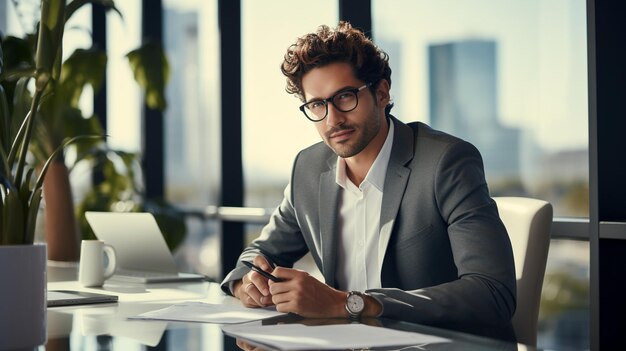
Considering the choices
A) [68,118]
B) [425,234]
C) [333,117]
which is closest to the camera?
[425,234]

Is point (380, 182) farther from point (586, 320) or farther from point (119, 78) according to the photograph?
point (119, 78)

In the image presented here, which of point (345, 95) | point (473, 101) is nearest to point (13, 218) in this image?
point (345, 95)

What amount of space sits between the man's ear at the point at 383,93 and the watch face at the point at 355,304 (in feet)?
2.91

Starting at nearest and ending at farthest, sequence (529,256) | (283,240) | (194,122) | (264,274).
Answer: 1. (264,274)
2. (529,256)
3. (283,240)
4. (194,122)

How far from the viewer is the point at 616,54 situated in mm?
2562

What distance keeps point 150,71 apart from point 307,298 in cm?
356

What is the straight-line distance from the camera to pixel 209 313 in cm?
183

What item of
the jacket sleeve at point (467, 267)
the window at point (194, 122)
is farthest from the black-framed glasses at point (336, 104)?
the window at point (194, 122)

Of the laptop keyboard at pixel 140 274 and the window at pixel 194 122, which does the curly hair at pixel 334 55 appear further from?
the window at pixel 194 122

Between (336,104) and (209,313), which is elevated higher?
(336,104)

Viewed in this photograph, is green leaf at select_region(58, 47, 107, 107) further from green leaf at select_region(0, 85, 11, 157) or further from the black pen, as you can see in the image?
green leaf at select_region(0, 85, 11, 157)

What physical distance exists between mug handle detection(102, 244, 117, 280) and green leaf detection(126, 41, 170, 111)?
262cm

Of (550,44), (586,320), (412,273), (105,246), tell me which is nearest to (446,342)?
(412,273)

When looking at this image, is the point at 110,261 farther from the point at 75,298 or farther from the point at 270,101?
the point at 270,101
